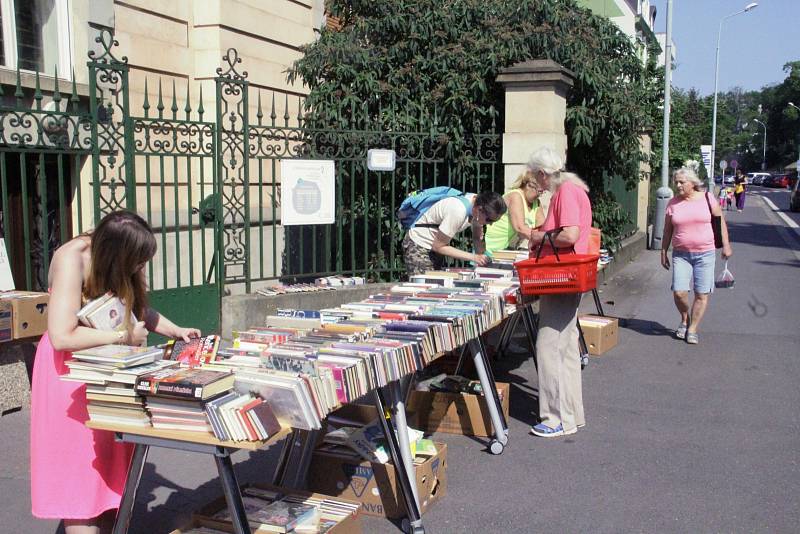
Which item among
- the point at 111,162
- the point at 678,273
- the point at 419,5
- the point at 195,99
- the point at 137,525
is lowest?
the point at 137,525

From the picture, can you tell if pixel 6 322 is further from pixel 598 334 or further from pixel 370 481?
pixel 598 334

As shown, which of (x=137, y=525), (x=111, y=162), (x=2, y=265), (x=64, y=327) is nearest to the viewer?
(x=64, y=327)

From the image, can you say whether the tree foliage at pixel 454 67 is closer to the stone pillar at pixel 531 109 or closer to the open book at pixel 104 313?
the stone pillar at pixel 531 109

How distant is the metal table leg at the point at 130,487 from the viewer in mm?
3164

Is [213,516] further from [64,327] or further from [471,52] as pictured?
[471,52]

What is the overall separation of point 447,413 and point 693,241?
13.1 ft

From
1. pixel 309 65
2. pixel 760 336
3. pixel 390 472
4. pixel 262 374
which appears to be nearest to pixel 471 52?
pixel 309 65

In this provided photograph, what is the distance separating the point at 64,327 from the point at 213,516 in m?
1.08

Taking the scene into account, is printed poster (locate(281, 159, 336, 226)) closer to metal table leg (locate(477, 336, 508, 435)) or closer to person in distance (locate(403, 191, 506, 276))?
person in distance (locate(403, 191, 506, 276))

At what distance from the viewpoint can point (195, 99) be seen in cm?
1067

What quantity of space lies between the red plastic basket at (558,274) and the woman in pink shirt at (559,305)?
0.18 m

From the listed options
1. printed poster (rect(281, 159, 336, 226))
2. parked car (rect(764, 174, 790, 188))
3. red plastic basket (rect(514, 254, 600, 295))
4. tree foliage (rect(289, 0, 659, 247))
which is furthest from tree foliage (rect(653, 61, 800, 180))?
red plastic basket (rect(514, 254, 600, 295))

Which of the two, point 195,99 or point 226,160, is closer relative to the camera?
point 226,160

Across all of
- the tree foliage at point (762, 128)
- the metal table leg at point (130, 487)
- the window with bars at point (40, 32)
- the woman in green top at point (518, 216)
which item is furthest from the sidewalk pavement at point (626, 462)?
the tree foliage at point (762, 128)
